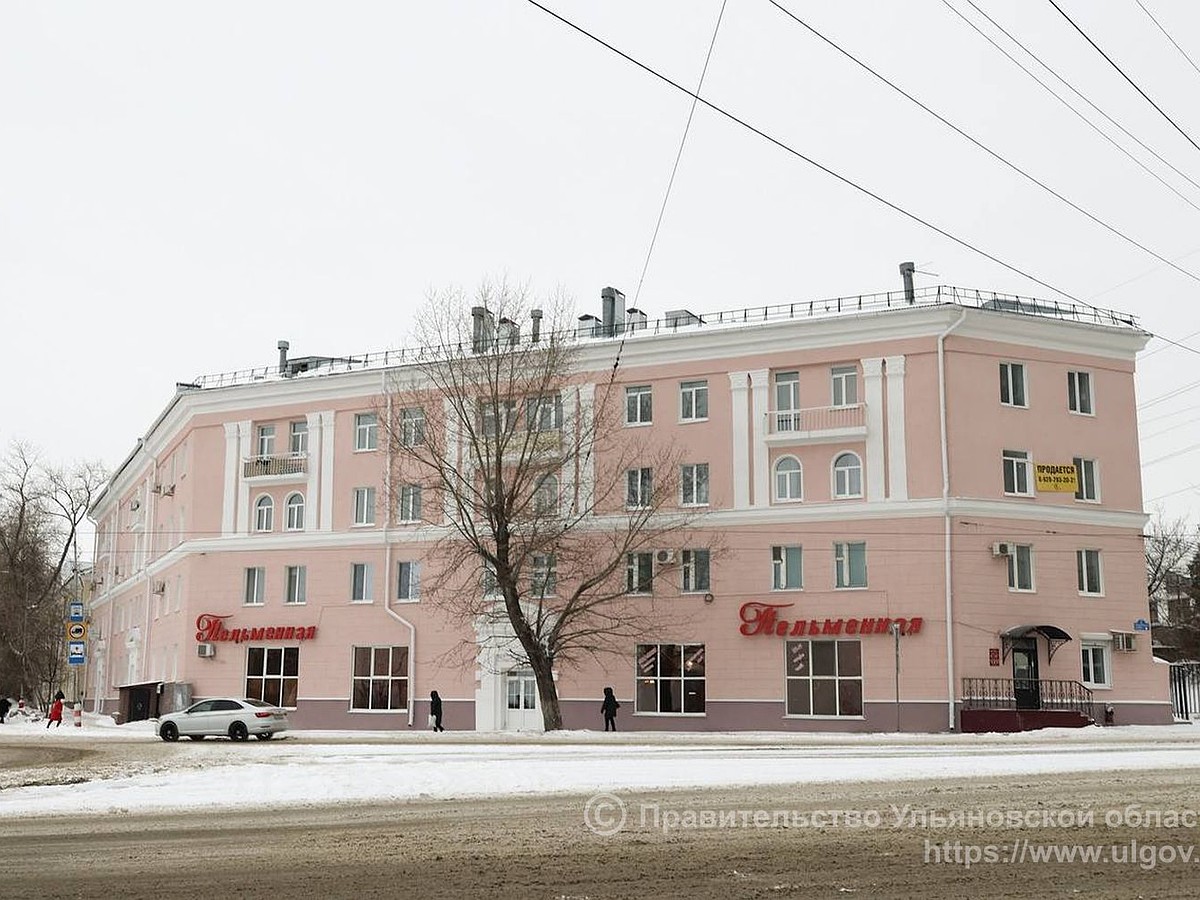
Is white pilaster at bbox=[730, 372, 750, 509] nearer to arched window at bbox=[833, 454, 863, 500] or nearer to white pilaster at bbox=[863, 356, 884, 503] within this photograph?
arched window at bbox=[833, 454, 863, 500]

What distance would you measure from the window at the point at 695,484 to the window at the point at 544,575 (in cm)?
489

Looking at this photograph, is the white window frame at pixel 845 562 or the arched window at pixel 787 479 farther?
the arched window at pixel 787 479

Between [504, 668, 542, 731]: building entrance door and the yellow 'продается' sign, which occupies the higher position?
the yellow 'продается' sign

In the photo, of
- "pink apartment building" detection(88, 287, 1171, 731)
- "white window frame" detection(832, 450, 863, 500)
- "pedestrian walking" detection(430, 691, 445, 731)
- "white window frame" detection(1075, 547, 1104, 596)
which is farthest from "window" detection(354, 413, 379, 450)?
"white window frame" detection(1075, 547, 1104, 596)

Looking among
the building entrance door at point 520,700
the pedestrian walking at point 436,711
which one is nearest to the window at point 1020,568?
the building entrance door at point 520,700

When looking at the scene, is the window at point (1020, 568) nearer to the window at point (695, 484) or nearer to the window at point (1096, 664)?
the window at point (1096, 664)

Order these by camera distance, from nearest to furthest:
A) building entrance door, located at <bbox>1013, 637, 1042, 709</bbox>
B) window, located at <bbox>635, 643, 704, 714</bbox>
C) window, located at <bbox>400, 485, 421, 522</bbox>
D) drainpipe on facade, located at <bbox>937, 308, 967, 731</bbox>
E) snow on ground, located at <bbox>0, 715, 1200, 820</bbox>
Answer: snow on ground, located at <bbox>0, 715, 1200, 820</bbox> < drainpipe on facade, located at <bbox>937, 308, 967, 731</bbox> < building entrance door, located at <bbox>1013, 637, 1042, 709</bbox> < window, located at <bbox>635, 643, 704, 714</bbox> < window, located at <bbox>400, 485, 421, 522</bbox>

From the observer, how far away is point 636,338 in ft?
146

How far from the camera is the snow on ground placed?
17.5m

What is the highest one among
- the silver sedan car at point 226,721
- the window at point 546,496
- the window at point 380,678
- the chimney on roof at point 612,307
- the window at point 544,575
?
the chimney on roof at point 612,307

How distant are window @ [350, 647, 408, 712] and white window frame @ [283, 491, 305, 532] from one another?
222 inches

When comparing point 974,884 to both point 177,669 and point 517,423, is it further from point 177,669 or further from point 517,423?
point 177,669

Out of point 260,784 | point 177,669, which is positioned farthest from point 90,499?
point 260,784

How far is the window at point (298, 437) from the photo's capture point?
49.6 m
